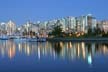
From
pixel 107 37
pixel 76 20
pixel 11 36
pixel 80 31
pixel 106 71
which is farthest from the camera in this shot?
pixel 11 36

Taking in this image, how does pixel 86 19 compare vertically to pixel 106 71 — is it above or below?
above

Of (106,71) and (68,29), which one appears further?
(68,29)

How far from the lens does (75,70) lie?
2114 centimetres

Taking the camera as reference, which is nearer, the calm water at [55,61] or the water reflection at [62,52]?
the calm water at [55,61]

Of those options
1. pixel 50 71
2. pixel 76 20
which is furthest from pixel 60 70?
pixel 76 20

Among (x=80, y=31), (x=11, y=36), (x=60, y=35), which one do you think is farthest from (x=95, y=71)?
(x=11, y=36)

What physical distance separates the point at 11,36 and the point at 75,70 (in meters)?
167

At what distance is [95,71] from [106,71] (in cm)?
67

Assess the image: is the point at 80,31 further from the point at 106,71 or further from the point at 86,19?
the point at 106,71

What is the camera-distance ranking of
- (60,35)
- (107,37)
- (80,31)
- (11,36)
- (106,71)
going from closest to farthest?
(106,71) → (107,37) → (60,35) → (80,31) → (11,36)

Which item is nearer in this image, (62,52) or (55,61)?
(55,61)

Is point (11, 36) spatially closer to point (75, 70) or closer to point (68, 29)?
point (68, 29)

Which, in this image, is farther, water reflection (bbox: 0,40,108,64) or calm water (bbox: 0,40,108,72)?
water reflection (bbox: 0,40,108,64)

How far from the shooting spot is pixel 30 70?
21.2 meters
